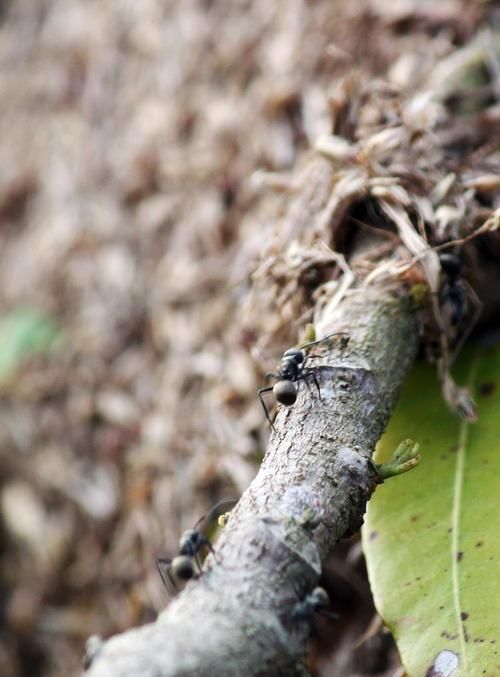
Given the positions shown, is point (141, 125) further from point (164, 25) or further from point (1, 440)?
point (1, 440)

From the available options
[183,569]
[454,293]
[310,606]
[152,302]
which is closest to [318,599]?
[310,606]

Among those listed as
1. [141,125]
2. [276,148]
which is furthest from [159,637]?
[141,125]

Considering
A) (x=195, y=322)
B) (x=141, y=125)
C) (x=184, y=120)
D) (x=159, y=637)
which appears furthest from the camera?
(x=141, y=125)

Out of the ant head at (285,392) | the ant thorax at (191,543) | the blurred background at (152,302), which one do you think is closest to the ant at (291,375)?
the ant head at (285,392)

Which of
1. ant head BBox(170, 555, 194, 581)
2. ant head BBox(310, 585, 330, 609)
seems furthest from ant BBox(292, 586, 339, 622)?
ant head BBox(170, 555, 194, 581)

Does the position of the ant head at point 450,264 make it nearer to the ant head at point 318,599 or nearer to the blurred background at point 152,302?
the blurred background at point 152,302

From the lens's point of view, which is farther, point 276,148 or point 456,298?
point 276,148

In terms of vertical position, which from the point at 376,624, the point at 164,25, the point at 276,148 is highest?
the point at 164,25
